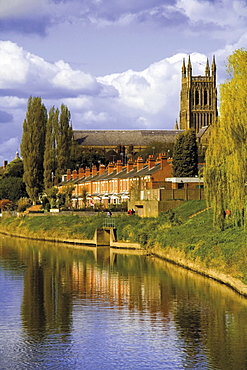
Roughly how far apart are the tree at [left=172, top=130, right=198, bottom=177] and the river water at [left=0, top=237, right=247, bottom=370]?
3031cm

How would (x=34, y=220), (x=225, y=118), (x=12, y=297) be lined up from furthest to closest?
(x=34, y=220) < (x=225, y=118) < (x=12, y=297)

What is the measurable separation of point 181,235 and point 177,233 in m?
2.32

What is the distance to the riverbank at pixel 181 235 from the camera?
3900 centimetres

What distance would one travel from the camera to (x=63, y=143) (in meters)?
117

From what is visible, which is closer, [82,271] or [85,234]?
[82,271]

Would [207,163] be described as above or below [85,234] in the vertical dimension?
above

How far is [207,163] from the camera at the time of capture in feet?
146

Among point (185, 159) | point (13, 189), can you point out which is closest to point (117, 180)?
point (185, 159)

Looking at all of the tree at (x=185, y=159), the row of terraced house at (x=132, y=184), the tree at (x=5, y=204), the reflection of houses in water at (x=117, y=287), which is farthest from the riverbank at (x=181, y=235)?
the tree at (x=5, y=204)

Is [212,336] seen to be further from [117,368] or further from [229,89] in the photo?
[229,89]

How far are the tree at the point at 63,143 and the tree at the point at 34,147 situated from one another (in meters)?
3.19

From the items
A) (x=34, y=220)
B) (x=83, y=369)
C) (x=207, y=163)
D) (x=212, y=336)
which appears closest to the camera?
(x=83, y=369)

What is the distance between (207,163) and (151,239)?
17.6m

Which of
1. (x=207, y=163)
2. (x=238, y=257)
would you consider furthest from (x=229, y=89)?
(x=238, y=257)
